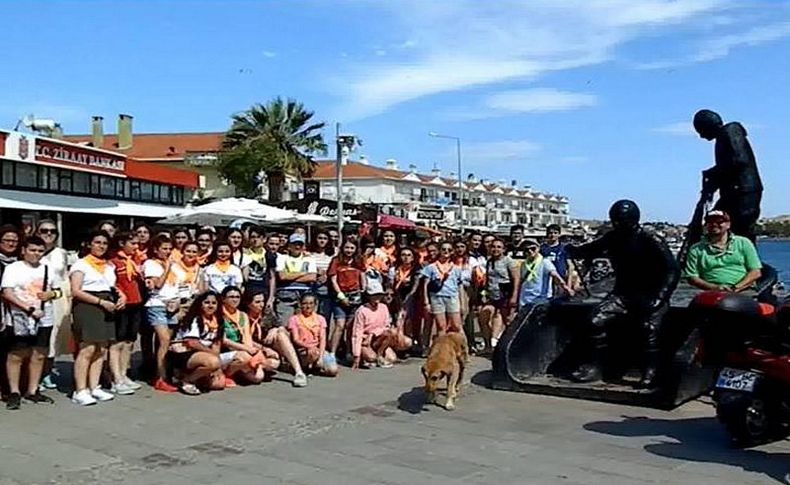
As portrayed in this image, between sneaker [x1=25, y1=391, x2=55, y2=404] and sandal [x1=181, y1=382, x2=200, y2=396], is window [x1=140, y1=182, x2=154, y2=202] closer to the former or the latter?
sandal [x1=181, y1=382, x2=200, y2=396]

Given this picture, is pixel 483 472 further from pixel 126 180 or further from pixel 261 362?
pixel 126 180

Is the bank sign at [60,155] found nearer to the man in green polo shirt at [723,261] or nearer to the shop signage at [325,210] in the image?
the shop signage at [325,210]

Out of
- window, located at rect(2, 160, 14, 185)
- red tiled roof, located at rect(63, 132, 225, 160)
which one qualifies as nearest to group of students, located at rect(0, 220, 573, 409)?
window, located at rect(2, 160, 14, 185)

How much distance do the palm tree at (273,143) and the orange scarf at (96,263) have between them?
41.0m

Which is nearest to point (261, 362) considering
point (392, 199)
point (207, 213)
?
point (207, 213)

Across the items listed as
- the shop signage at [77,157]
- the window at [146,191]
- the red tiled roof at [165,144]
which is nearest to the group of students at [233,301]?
the shop signage at [77,157]

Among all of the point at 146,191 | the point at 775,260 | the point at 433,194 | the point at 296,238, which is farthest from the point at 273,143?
the point at 433,194

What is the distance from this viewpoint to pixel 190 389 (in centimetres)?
905

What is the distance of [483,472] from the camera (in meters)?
6.00

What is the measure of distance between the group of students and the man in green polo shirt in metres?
3.52

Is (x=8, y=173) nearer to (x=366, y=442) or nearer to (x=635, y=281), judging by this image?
(x=635, y=281)

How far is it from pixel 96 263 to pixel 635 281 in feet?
16.9

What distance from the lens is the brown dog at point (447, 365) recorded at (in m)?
8.21

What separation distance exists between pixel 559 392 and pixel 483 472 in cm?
306
